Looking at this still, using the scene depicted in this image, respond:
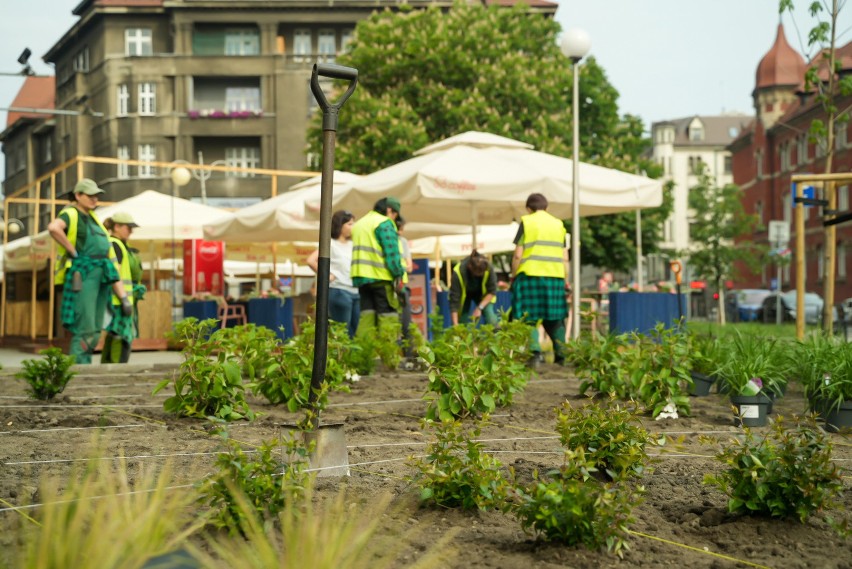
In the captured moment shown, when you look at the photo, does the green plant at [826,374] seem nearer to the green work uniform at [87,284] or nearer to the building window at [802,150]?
the green work uniform at [87,284]

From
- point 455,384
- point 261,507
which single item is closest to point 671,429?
point 455,384

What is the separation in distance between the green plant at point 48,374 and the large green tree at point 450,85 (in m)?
32.0

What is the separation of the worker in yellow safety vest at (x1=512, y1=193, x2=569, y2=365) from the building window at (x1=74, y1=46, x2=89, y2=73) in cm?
5732

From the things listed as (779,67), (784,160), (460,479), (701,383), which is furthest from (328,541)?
(779,67)

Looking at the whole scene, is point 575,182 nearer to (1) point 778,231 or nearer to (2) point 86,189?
(2) point 86,189

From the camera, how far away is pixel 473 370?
23.2 ft

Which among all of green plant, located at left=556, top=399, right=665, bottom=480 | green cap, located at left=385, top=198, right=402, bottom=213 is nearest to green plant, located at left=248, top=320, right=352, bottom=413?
green plant, located at left=556, top=399, right=665, bottom=480

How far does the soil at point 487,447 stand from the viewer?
3.89 metres

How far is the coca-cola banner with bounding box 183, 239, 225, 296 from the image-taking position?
21.2 meters

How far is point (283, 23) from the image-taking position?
61.5 meters

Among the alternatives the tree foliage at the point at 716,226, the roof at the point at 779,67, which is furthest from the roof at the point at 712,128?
the tree foliage at the point at 716,226

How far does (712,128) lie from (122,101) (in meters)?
82.4

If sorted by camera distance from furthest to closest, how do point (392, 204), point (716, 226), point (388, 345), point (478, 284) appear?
point (716, 226), point (478, 284), point (392, 204), point (388, 345)

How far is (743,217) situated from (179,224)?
167 ft
